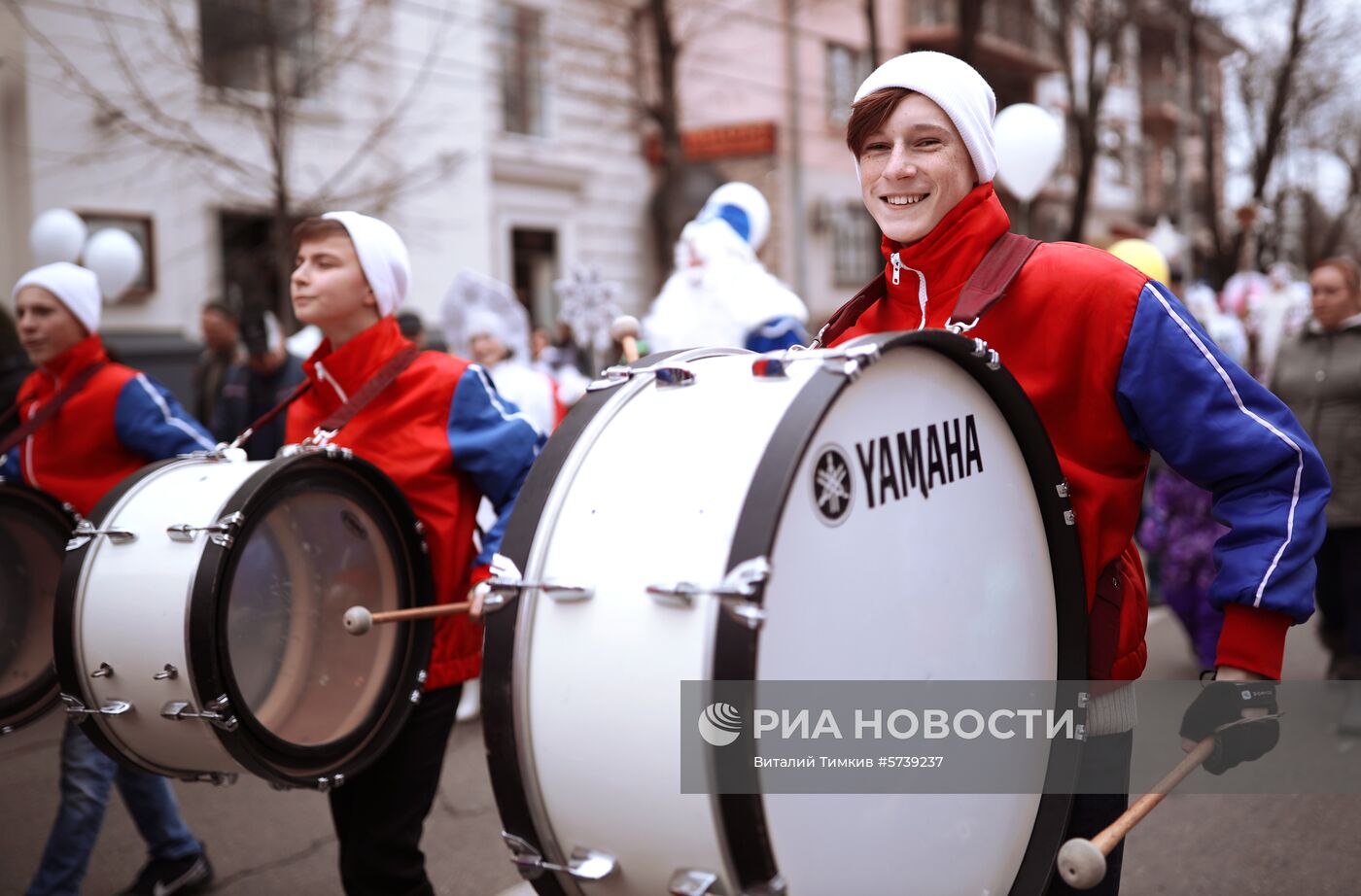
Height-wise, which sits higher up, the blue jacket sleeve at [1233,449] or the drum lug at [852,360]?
the drum lug at [852,360]

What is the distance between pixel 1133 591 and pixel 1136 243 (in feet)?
20.6

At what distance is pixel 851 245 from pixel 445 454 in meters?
21.2

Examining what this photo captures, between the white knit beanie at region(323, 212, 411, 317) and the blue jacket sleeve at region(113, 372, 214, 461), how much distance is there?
896mm

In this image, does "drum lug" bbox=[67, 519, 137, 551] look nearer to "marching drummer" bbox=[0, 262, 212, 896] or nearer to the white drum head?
"marching drummer" bbox=[0, 262, 212, 896]

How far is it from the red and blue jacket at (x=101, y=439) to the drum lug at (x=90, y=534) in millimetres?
959

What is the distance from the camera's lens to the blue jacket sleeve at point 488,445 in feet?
9.99

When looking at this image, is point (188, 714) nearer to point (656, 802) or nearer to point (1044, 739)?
point (656, 802)

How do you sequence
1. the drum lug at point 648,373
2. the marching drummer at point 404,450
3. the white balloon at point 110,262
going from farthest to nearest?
the white balloon at point 110,262, the marching drummer at point 404,450, the drum lug at point 648,373

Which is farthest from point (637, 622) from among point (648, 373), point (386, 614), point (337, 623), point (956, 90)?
point (337, 623)

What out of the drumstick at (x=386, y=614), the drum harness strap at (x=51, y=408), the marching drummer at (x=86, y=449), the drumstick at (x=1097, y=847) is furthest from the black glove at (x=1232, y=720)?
the drum harness strap at (x=51, y=408)

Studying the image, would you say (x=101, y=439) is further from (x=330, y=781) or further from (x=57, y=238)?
(x=57, y=238)

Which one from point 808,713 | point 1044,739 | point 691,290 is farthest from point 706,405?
point 691,290

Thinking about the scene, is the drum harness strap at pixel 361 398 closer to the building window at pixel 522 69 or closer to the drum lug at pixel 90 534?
the drum lug at pixel 90 534

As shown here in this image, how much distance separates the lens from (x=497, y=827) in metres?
4.56
